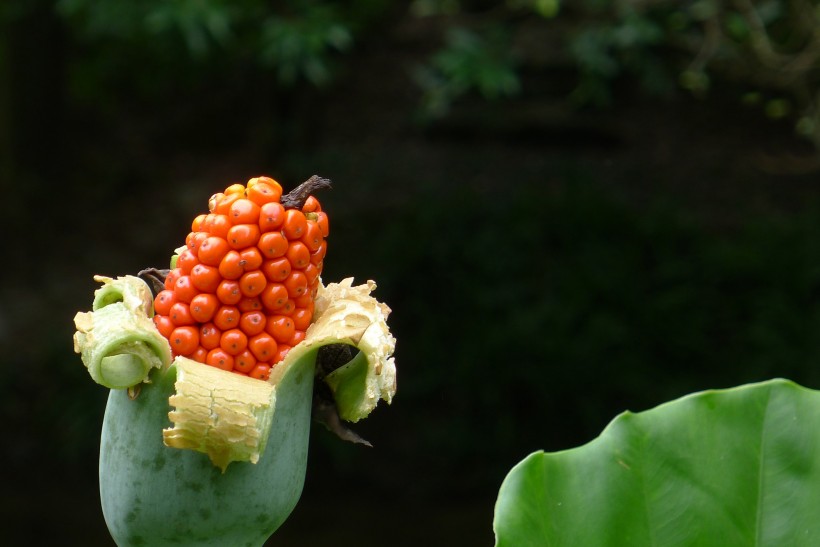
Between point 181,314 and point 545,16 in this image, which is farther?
point 545,16

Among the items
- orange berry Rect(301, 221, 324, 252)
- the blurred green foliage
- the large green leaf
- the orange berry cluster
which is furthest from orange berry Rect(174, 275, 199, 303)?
the blurred green foliage

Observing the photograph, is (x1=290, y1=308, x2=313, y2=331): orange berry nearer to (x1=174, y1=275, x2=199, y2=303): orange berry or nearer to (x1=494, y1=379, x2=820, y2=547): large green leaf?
(x1=174, y1=275, x2=199, y2=303): orange berry

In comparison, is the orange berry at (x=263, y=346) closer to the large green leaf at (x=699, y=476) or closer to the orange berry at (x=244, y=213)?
the orange berry at (x=244, y=213)

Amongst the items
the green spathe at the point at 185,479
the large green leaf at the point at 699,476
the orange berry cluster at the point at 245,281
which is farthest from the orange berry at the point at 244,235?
the large green leaf at the point at 699,476

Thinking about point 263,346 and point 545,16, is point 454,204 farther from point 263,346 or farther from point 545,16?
point 263,346

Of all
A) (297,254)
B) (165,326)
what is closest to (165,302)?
(165,326)

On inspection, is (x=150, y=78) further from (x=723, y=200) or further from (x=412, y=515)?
(x=723, y=200)

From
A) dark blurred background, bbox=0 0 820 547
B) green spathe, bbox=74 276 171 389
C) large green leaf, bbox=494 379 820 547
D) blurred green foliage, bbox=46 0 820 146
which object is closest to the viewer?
green spathe, bbox=74 276 171 389
